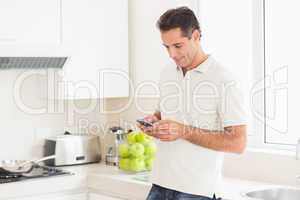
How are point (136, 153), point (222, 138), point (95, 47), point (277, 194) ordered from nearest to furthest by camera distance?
point (222, 138)
point (277, 194)
point (136, 153)
point (95, 47)

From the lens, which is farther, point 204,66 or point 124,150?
point 124,150

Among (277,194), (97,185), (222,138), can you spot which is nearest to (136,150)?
(97,185)

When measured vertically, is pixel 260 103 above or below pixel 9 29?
below

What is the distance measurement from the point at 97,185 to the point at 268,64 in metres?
1.14

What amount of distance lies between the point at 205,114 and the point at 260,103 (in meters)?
0.98

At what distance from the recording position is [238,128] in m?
2.27

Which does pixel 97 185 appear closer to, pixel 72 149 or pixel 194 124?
pixel 72 149

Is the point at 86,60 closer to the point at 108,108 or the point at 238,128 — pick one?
the point at 108,108

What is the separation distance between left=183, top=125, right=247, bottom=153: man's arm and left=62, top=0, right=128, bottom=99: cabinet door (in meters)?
1.33

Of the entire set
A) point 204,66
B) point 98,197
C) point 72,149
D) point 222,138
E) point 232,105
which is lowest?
point 98,197

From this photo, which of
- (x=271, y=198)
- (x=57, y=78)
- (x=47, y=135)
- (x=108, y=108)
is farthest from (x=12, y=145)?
(x=271, y=198)

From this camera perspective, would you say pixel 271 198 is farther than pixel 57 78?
No

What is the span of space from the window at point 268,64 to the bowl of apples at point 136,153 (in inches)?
22.4

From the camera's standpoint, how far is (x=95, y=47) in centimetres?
354
